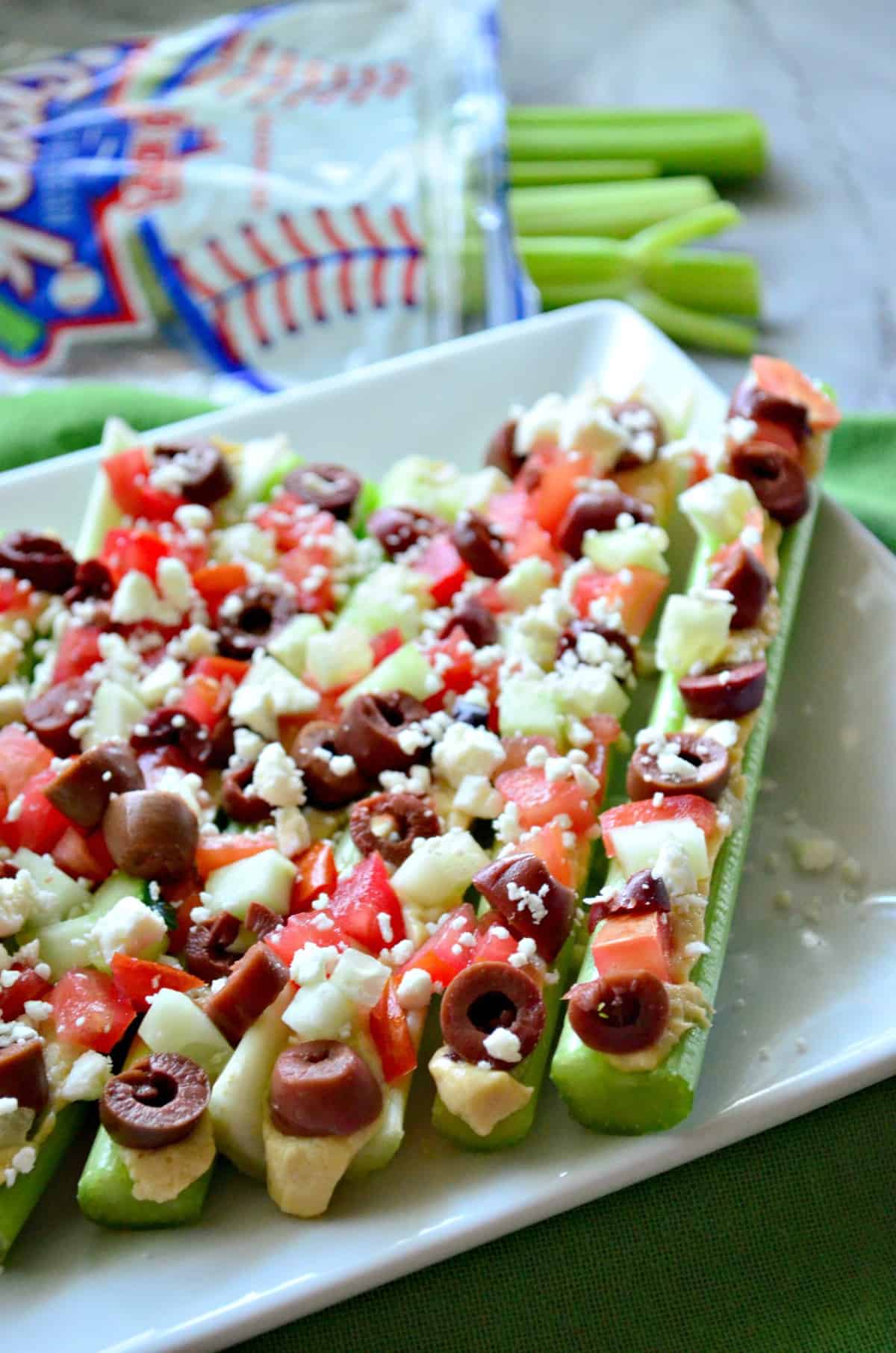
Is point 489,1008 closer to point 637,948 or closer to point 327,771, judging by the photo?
point 637,948

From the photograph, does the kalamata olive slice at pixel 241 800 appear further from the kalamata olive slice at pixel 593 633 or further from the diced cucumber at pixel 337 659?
the kalamata olive slice at pixel 593 633

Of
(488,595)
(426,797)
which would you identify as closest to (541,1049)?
(426,797)

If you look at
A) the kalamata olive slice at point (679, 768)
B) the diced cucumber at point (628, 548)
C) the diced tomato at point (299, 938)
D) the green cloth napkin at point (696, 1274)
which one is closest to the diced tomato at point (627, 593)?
the diced cucumber at point (628, 548)

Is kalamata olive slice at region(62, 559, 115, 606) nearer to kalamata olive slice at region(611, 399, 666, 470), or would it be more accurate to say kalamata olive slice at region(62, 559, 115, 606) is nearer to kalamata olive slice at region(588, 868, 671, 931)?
kalamata olive slice at region(611, 399, 666, 470)

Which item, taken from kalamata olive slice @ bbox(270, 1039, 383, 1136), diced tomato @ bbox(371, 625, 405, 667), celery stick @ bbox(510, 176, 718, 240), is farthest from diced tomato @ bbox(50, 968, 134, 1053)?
celery stick @ bbox(510, 176, 718, 240)

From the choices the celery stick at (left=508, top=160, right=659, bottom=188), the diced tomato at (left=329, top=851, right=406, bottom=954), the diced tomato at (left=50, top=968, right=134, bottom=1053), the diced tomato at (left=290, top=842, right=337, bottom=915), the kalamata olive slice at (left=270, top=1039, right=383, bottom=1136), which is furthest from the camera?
the celery stick at (left=508, top=160, right=659, bottom=188)

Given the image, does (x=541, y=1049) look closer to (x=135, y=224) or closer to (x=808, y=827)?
(x=808, y=827)

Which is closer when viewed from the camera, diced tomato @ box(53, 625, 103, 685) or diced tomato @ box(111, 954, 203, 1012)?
diced tomato @ box(111, 954, 203, 1012)
